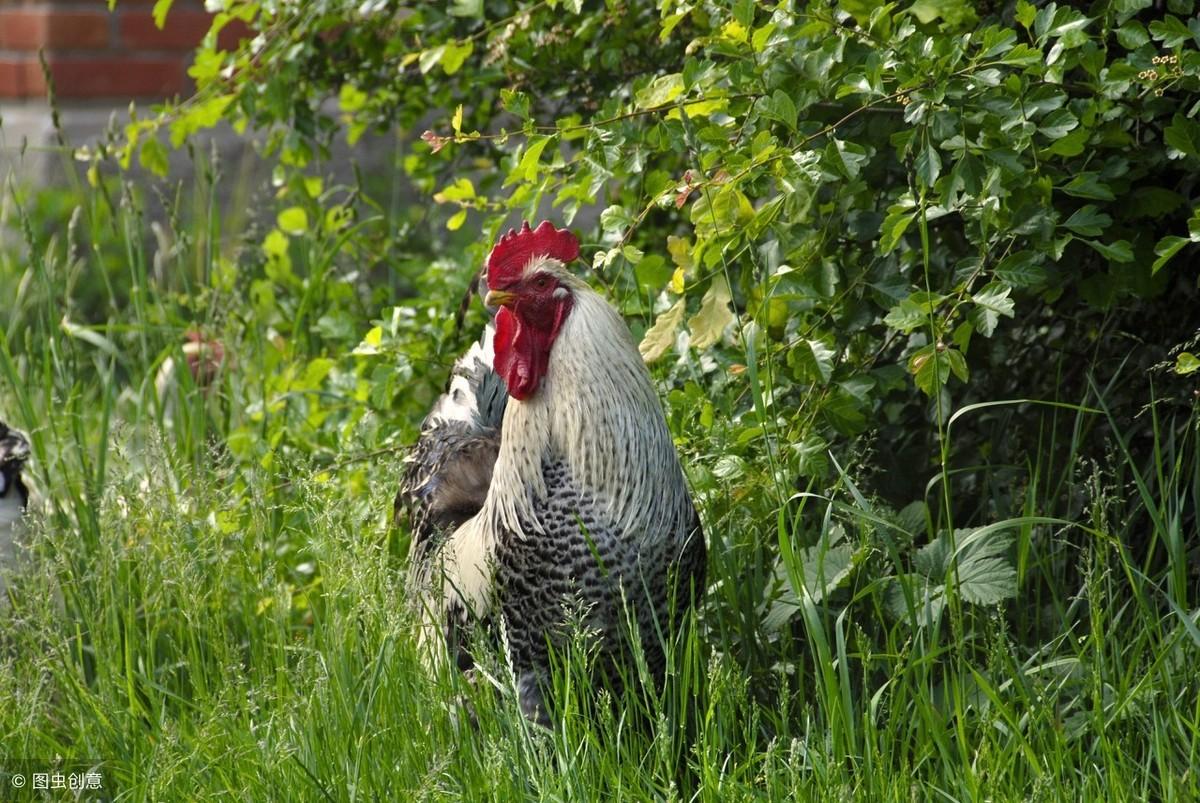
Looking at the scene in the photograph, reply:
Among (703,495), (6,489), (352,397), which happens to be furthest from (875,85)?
(6,489)

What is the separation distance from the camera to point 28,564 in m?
3.12

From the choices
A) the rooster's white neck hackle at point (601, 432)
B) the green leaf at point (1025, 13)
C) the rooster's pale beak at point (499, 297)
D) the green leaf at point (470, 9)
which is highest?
the green leaf at point (1025, 13)

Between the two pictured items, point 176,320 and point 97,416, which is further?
point 97,416

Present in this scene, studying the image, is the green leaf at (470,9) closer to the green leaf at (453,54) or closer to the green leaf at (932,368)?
the green leaf at (453,54)

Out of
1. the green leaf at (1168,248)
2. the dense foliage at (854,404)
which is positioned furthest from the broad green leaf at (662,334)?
the green leaf at (1168,248)

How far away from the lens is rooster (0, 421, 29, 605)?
368 centimetres

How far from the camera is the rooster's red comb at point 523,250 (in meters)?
2.73

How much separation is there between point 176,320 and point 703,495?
1922mm

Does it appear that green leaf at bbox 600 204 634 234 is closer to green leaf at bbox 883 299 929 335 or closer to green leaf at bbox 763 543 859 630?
green leaf at bbox 883 299 929 335

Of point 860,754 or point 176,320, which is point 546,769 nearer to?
point 860,754

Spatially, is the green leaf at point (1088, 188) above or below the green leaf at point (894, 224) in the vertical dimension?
above

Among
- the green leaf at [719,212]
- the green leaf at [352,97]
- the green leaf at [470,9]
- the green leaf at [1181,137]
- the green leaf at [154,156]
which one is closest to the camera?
the green leaf at [1181,137]

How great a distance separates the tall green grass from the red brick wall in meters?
3.56

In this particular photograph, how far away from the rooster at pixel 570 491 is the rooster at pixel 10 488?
1.43 metres
